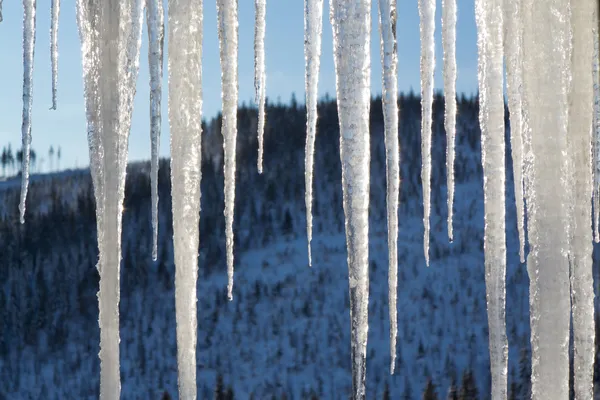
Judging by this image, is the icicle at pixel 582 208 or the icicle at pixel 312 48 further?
the icicle at pixel 312 48

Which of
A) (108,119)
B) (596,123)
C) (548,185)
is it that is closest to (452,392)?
(596,123)

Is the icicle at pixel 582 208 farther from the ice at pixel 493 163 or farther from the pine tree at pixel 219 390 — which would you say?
the pine tree at pixel 219 390

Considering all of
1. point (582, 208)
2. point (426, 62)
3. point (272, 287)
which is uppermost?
point (426, 62)

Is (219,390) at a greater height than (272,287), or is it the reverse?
(272,287)

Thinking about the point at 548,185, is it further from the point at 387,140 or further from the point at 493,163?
the point at 387,140

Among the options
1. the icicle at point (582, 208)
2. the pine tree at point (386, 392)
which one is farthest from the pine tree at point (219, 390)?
the icicle at point (582, 208)

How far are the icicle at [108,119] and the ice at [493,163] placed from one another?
0.64m

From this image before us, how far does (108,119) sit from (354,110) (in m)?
0.45

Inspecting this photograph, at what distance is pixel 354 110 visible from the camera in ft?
3.85

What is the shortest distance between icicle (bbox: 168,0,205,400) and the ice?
527 millimetres

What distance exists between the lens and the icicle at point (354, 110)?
116cm

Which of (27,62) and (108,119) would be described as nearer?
(108,119)

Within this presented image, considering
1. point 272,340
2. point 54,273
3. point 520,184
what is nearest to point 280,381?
point 272,340

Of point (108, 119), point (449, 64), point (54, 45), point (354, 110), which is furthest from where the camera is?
point (54, 45)
